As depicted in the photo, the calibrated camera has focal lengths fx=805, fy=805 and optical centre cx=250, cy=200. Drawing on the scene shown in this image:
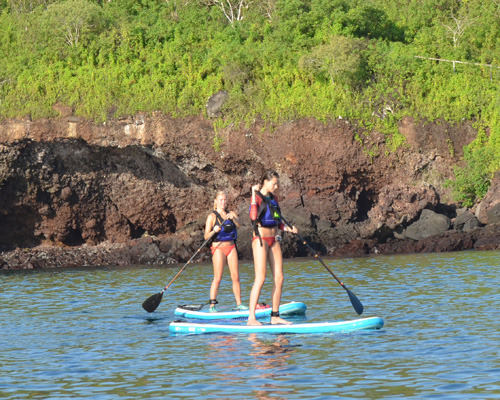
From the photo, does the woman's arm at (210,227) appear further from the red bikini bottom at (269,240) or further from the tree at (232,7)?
the tree at (232,7)

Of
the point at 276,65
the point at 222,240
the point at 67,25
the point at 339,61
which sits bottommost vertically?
the point at 222,240

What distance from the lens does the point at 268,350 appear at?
10.2 meters

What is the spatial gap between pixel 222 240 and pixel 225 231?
0.45 m

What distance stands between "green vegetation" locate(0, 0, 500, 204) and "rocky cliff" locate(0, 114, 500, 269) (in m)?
0.70

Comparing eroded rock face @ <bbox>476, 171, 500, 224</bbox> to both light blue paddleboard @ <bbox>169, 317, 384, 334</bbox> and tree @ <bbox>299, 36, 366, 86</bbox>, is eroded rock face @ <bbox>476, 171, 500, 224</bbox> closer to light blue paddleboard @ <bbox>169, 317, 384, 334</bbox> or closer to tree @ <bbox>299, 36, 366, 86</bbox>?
tree @ <bbox>299, 36, 366, 86</bbox>

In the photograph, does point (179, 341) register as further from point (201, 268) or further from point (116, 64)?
point (116, 64)

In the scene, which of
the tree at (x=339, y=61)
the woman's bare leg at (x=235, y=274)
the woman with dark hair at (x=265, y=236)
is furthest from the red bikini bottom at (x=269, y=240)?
the tree at (x=339, y=61)

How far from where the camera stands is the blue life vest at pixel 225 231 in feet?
44.4

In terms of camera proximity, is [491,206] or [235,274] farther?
[491,206]

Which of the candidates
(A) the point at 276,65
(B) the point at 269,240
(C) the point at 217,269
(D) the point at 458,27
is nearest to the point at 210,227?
(C) the point at 217,269

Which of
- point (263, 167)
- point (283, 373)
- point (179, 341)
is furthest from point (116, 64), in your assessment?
point (283, 373)

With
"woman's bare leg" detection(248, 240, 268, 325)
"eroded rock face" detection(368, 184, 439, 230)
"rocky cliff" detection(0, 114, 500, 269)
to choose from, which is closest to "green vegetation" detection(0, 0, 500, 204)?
"rocky cliff" detection(0, 114, 500, 269)

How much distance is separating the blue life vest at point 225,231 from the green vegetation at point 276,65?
16475mm

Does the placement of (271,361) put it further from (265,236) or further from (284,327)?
(265,236)
